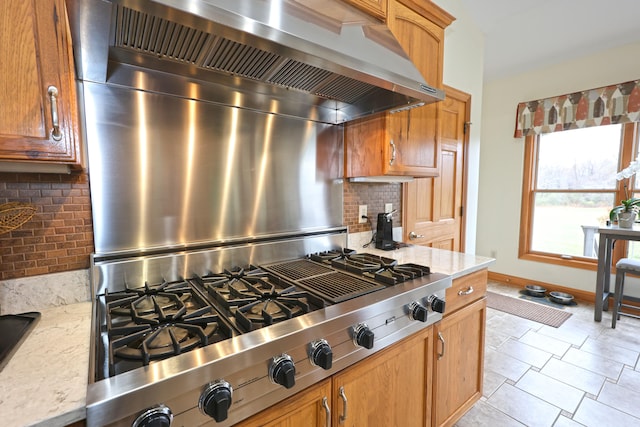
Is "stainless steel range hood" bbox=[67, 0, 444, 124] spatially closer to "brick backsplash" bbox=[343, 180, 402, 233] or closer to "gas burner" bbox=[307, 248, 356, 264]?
"brick backsplash" bbox=[343, 180, 402, 233]

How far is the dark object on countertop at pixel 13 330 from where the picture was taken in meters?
0.75

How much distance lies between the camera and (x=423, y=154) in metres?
1.89

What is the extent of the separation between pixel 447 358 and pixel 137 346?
54.3 inches

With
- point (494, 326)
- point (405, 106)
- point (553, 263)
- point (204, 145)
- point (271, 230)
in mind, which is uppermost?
point (405, 106)

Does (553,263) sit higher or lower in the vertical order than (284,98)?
lower

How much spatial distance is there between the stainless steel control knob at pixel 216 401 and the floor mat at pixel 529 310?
342cm

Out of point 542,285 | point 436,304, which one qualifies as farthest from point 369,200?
point 542,285

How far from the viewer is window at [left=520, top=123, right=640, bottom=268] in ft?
11.0

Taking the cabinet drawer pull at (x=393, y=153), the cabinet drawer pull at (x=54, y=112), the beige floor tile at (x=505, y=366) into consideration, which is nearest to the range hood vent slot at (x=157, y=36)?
the cabinet drawer pull at (x=54, y=112)

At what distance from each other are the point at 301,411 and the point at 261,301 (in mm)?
360

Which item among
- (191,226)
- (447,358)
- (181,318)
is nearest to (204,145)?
(191,226)

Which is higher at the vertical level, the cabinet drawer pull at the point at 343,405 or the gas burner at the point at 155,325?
the gas burner at the point at 155,325

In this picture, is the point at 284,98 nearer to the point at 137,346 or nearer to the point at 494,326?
the point at 137,346

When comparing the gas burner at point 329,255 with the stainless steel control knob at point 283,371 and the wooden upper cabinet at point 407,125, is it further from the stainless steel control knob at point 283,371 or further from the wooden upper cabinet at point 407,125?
the stainless steel control knob at point 283,371
